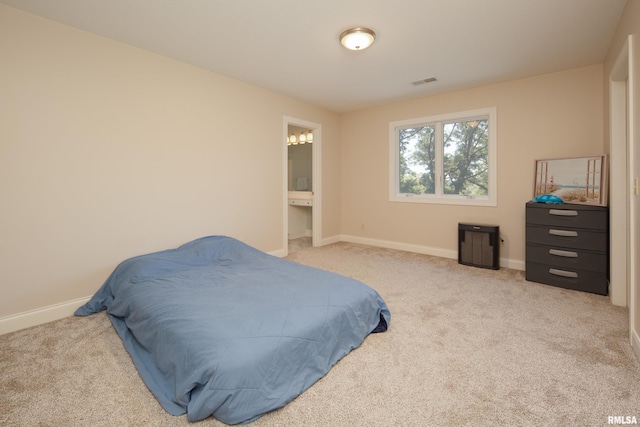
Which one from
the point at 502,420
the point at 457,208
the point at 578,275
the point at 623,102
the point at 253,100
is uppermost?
the point at 253,100

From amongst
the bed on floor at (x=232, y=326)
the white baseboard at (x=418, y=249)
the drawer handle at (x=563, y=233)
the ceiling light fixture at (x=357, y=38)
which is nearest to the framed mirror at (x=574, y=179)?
the drawer handle at (x=563, y=233)

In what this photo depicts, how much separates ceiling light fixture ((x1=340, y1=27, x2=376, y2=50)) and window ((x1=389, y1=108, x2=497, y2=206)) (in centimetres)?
222

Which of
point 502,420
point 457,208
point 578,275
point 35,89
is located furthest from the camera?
point 457,208

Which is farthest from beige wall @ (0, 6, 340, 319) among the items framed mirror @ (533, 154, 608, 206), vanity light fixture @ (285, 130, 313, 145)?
framed mirror @ (533, 154, 608, 206)

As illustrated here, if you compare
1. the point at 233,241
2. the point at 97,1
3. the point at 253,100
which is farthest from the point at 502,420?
the point at 253,100

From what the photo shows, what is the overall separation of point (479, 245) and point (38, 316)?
4.70 metres

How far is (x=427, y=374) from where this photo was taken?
5.62 ft

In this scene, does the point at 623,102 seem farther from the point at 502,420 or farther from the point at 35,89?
the point at 35,89

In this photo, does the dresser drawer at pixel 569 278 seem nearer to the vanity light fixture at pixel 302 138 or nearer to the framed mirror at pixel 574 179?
the framed mirror at pixel 574 179

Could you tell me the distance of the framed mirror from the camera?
310 centimetres

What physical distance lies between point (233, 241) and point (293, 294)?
1.49m

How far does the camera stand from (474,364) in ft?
5.93

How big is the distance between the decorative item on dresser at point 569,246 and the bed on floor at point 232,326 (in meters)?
2.21
